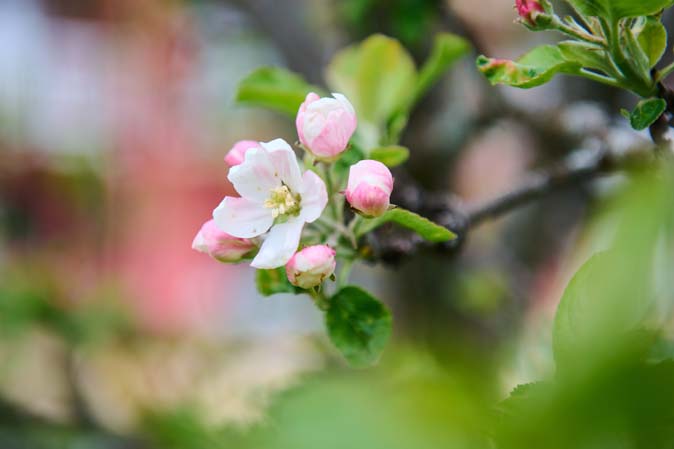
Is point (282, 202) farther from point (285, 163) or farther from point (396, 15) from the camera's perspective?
point (396, 15)

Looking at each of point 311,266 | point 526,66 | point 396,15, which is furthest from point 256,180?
point 396,15

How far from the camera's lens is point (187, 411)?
139cm

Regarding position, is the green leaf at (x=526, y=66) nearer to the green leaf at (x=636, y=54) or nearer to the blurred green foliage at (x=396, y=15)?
the green leaf at (x=636, y=54)

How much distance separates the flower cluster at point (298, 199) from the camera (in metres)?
0.52

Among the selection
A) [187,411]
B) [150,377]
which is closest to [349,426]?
[187,411]

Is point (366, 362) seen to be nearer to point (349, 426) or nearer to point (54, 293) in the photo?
point (349, 426)

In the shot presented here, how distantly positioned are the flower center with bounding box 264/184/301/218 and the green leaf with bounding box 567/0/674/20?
11.0 inches

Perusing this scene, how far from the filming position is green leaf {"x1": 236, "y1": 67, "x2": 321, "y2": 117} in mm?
720

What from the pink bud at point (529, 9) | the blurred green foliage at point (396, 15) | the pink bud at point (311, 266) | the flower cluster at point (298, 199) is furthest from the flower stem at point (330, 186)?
the blurred green foliage at point (396, 15)

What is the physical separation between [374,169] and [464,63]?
3.51 feet

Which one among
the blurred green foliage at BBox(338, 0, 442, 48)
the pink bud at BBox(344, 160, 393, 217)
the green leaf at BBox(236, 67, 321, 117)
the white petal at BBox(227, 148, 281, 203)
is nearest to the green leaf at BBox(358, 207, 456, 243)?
the pink bud at BBox(344, 160, 393, 217)

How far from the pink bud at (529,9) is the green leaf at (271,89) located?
0.88 ft

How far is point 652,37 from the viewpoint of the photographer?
523mm

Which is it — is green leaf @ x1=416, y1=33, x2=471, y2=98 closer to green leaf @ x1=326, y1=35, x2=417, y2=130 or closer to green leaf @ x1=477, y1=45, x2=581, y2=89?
green leaf @ x1=326, y1=35, x2=417, y2=130
